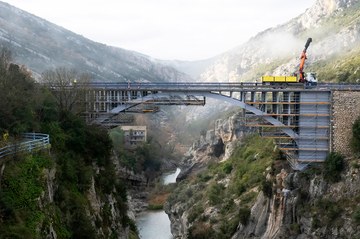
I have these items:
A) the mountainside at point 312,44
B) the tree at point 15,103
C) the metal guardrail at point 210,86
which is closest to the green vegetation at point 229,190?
the metal guardrail at point 210,86

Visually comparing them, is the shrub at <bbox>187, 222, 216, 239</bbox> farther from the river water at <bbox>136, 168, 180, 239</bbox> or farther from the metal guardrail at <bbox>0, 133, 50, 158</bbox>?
the metal guardrail at <bbox>0, 133, 50, 158</bbox>

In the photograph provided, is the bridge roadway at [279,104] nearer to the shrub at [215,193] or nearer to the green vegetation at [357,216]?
the green vegetation at [357,216]

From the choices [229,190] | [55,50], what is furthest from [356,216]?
[55,50]

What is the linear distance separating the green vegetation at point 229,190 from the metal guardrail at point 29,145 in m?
19.8

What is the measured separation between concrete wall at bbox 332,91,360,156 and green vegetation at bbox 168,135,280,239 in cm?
688

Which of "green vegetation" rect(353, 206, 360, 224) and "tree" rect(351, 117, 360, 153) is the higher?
"tree" rect(351, 117, 360, 153)

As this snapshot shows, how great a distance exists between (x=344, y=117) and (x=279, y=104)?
454 centimetres

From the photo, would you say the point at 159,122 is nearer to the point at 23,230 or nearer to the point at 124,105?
the point at 124,105

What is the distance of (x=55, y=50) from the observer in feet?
481

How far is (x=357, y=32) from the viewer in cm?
8431

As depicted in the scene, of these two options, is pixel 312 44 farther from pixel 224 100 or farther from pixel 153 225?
pixel 224 100

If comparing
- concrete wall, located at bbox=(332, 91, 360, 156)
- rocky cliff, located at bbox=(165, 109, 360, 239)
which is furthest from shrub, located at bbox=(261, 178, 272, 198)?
concrete wall, located at bbox=(332, 91, 360, 156)

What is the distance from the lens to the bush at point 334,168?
1396 inches

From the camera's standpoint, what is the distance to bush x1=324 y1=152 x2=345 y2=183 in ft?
116
